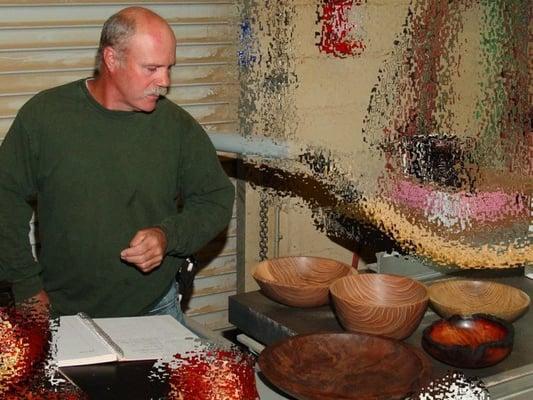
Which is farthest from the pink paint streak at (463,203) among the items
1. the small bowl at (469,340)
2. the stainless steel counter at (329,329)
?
the small bowl at (469,340)

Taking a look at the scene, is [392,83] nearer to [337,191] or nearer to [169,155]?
[337,191]

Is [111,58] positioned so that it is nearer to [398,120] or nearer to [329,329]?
[329,329]

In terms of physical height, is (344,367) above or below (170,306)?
above

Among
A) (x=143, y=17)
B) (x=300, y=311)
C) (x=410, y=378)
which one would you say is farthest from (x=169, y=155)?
(x=410, y=378)

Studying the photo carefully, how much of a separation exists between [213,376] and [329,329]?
0.37 meters

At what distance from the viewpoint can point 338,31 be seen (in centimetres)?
385

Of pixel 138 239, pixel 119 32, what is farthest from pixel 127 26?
pixel 138 239

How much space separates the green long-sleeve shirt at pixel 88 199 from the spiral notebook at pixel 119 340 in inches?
19.0

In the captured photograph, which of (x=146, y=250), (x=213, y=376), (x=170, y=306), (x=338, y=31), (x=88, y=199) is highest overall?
(x=338, y=31)

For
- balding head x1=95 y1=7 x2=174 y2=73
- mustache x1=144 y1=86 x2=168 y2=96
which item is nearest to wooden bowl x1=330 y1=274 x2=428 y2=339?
mustache x1=144 y1=86 x2=168 y2=96

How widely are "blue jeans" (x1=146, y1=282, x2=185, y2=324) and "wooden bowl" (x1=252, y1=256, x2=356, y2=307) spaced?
1.67 ft

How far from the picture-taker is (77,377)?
6.09 feet

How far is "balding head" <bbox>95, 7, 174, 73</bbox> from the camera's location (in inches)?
101

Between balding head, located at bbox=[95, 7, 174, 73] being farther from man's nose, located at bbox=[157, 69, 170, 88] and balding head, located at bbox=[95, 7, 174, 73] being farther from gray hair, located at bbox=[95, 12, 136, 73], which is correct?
man's nose, located at bbox=[157, 69, 170, 88]
